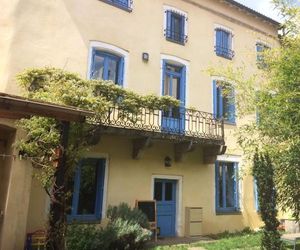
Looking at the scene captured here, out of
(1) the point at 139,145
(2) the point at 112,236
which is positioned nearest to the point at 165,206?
(1) the point at 139,145

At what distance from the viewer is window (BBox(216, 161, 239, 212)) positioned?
44.0 ft

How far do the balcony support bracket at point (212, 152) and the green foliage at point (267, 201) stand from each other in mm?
4667

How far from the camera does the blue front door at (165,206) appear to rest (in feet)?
38.8

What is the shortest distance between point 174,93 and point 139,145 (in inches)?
119

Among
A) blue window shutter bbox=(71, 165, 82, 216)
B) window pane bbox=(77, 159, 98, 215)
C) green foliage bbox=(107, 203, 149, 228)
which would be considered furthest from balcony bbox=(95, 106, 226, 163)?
green foliage bbox=(107, 203, 149, 228)

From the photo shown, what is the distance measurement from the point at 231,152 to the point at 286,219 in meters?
3.62

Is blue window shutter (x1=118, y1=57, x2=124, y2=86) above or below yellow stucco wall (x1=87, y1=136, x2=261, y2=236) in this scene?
above

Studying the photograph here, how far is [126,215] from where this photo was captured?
30.7 feet

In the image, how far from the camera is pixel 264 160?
7.86 metres

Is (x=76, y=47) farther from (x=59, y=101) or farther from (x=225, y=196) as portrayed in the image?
(x=225, y=196)

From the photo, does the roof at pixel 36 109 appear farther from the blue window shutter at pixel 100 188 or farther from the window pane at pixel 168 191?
the window pane at pixel 168 191

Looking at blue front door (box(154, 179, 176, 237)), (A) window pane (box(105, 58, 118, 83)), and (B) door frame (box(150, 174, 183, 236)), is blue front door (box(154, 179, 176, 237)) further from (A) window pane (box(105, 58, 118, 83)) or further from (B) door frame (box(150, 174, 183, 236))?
(A) window pane (box(105, 58, 118, 83))

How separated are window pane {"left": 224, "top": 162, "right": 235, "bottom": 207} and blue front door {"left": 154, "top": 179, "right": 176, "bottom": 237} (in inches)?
105

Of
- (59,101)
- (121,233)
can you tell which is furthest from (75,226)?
(59,101)
